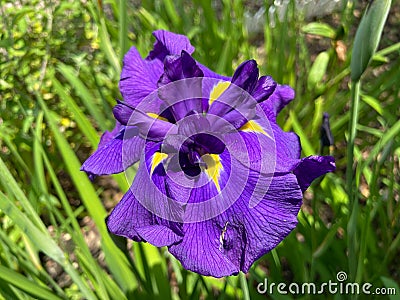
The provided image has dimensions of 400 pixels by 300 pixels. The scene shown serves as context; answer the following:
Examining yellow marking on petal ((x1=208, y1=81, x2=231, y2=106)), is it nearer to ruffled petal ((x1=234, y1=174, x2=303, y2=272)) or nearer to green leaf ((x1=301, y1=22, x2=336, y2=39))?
ruffled petal ((x1=234, y1=174, x2=303, y2=272))

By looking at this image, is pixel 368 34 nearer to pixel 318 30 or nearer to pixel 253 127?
pixel 253 127

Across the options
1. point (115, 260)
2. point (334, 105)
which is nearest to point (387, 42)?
point (334, 105)

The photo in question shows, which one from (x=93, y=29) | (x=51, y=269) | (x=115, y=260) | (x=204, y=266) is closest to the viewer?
(x=204, y=266)

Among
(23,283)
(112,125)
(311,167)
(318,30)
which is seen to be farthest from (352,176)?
(318,30)

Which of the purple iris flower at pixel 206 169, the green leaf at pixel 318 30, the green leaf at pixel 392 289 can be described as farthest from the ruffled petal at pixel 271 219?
the green leaf at pixel 318 30

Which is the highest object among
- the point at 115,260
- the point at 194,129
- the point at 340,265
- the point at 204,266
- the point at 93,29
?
the point at 93,29

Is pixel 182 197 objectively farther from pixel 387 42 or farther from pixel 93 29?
pixel 387 42

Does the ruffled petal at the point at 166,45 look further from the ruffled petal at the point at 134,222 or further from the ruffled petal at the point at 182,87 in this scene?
the ruffled petal at the point at 134,222
